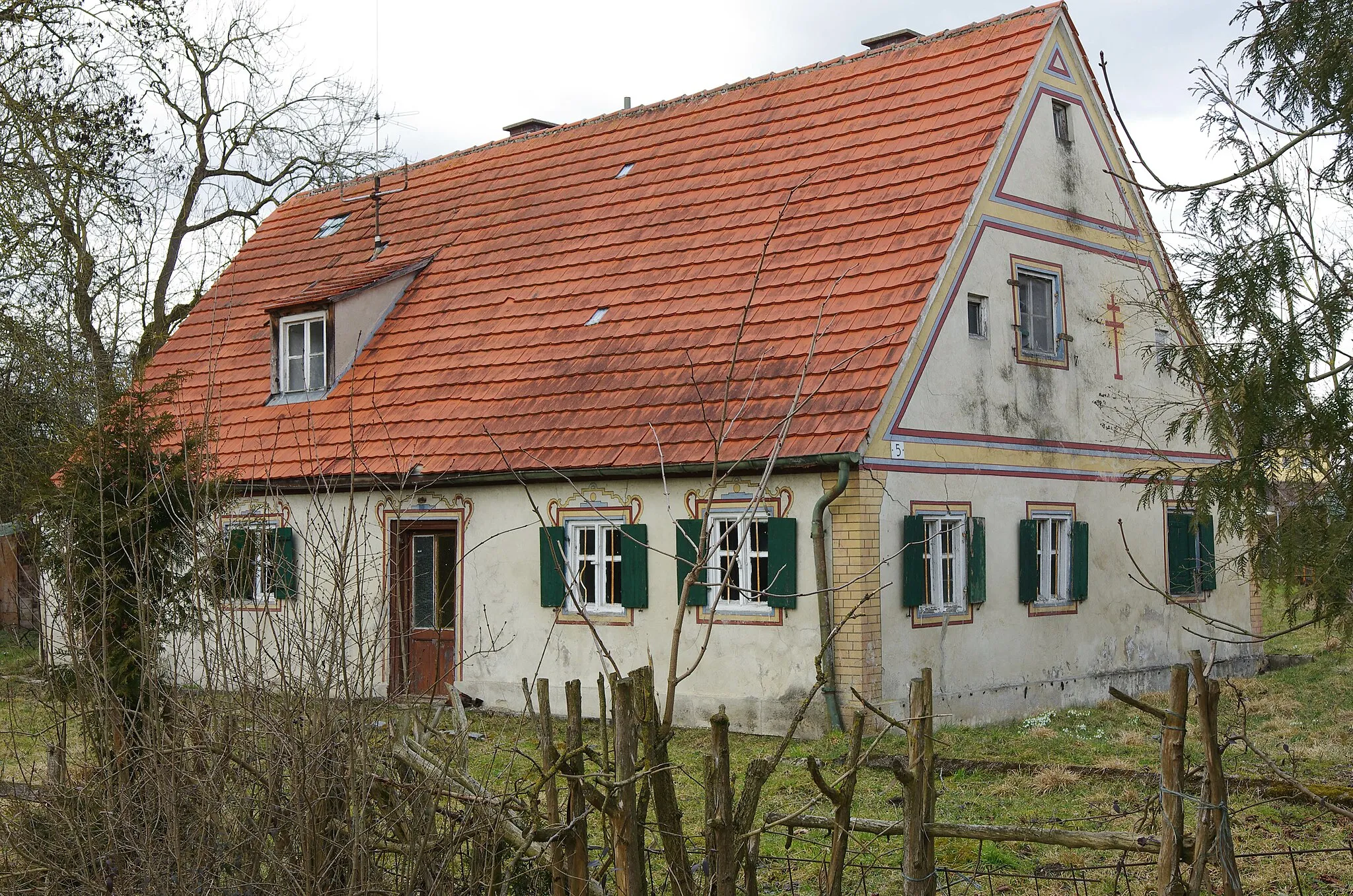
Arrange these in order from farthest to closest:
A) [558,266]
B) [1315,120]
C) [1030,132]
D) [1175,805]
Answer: [558,266]
[1030,132]
[1315,120]
[1175,805]

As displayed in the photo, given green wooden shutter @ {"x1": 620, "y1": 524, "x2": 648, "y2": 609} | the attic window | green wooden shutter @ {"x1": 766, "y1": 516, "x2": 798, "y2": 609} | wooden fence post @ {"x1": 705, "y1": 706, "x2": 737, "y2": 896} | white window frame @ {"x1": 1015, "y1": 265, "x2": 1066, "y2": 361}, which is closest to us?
wooden fence post @ {"x1": 705, "y1": 706, "x2": 737, "y2": 896}

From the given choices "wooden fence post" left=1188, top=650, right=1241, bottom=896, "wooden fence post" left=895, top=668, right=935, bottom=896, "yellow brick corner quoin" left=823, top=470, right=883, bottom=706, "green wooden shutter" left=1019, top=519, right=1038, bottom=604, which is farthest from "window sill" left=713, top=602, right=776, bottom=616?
"wooden fence post" left=1188, top=650, right=1241, bottom=896

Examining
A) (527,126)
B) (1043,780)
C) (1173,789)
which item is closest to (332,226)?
(527,126)

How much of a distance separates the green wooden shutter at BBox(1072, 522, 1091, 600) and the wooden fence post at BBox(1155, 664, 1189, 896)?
11226 millimetres

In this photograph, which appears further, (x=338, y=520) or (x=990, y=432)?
(x=338, y=520)

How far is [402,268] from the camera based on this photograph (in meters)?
19.5

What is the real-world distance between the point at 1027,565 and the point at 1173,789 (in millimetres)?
10353

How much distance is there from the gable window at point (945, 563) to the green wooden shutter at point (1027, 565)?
0.75 meters

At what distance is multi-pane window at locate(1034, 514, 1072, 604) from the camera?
51.9 feet

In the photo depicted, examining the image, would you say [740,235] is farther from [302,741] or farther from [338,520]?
[302,741]

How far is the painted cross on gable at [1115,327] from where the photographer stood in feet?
56.5

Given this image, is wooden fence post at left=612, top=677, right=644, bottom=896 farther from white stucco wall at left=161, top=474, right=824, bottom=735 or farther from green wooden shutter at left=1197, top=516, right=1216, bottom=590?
green wooden shutter at left=1197, top=516, right=1216, bottom=590

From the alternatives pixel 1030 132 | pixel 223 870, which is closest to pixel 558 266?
pixel 1030 132

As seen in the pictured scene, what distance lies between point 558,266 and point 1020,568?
6.90 m
